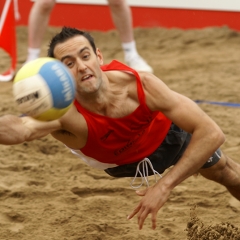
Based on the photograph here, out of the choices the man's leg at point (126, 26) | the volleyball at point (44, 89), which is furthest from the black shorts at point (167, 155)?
the man's leg at point (126, 26)

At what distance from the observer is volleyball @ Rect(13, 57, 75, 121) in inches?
95.5

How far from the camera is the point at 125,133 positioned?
3047 mm

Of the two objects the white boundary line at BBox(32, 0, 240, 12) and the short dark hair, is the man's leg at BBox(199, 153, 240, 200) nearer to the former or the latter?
the short dark hair

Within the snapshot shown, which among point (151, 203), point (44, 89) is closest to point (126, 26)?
point (151, 203)

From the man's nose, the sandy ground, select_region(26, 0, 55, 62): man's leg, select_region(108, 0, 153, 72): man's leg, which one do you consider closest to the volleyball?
the man's nose

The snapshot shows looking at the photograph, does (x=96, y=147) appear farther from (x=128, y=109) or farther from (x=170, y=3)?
(x=170, y=3)

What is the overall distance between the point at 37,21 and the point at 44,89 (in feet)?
10.0

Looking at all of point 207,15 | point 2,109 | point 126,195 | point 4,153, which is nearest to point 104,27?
point 207,15

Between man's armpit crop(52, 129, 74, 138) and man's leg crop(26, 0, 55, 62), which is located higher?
man's leg crop(26, 0, 55, 62)

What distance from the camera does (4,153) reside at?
14.8 feet

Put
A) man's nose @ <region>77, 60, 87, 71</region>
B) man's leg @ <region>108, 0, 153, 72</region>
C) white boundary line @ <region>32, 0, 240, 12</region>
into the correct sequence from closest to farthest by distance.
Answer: man's nose @ <region>77, 60, 87, 71</region>, man's leg @ <region>108, 0, 153, 72</region>, white boundary line @ <region>32, 0, 240, 12</region>

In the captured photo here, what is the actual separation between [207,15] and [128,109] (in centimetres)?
493

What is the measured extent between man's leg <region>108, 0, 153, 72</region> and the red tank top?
2317 millimetres

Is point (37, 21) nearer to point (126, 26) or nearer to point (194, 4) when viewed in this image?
point (126, 26)
